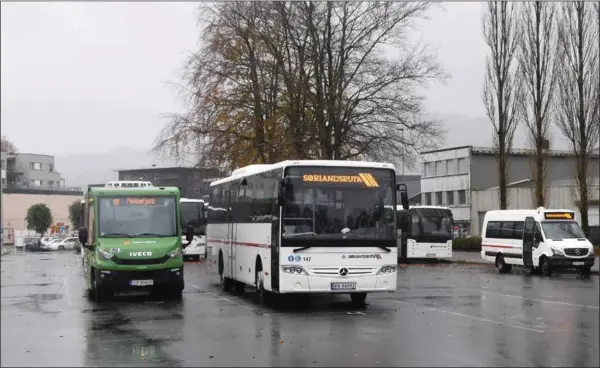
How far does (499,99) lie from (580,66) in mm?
4693

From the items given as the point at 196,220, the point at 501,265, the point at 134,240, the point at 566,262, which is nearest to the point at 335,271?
the point at 134,240

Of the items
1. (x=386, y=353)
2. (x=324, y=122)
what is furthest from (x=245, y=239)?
(x=324, y=122)

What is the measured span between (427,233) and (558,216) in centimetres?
1177

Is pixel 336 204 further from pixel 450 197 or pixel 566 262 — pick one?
pixel 450 197

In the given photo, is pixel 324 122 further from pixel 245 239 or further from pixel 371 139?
pixel 245 239

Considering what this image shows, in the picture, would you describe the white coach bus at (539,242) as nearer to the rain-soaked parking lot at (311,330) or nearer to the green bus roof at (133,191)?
the rain-soaked parking lot at (311,330)

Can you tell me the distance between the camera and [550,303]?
18844mm

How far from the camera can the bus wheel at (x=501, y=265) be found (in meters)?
32.7

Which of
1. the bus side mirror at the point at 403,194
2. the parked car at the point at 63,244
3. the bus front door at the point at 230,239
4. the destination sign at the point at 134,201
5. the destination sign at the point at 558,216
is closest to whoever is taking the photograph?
the bus side mirror at the point at 403,194

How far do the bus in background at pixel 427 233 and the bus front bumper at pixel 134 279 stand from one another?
76.3 feet

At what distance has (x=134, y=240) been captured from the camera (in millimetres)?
19938

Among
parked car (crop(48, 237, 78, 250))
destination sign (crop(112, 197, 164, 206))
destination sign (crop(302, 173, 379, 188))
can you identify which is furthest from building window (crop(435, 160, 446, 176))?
destination sign (crop(302, 173, 379, 188))

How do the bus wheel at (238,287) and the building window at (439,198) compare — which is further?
the building window at (439,198)

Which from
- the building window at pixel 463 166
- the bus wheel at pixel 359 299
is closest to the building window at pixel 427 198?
the building window at pixel 463 166
